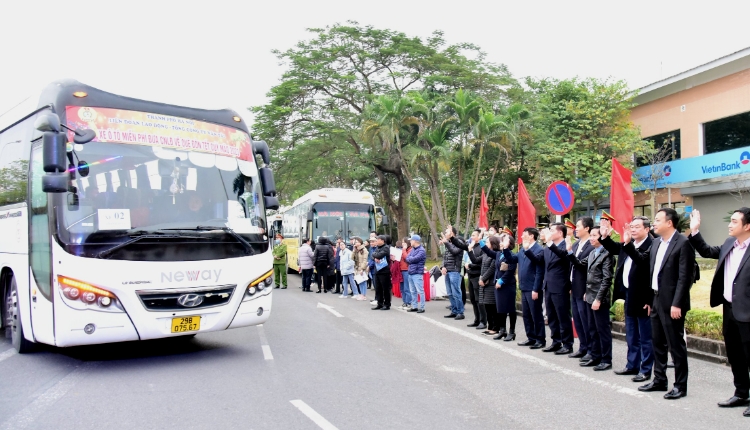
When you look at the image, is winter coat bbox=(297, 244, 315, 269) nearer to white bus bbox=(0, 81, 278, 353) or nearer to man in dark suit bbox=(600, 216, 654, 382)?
white bus bbox=(0, 81, 278, 353)

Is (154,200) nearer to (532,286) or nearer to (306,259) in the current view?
(532,286)

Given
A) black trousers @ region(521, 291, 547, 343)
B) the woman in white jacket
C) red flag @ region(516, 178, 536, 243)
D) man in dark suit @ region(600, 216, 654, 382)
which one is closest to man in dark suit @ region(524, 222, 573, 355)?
black trousers @ region(521, 291, 547, 343)

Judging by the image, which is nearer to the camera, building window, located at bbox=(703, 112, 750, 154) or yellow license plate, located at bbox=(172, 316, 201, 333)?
yellow license plate, located at bbox=(172, 316, 201, 333)

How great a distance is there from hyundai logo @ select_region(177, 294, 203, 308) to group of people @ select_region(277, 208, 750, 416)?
15.4 ft

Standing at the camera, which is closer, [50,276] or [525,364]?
[50,276]

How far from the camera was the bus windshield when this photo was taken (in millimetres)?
7020

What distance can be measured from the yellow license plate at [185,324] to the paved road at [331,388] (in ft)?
1.62

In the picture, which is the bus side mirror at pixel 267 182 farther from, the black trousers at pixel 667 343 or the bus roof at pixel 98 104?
the black trousers at pixel 667 343

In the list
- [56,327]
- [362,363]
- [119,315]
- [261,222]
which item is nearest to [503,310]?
[362,363]

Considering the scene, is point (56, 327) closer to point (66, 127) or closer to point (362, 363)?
point (66, 127)

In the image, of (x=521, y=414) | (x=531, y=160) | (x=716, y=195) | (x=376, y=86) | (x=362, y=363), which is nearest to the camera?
(x=521, y=414)

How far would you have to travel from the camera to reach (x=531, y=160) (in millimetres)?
27812

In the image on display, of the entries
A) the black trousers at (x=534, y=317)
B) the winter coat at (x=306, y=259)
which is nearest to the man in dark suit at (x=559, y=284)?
the black trousers at (x=534, y=317)

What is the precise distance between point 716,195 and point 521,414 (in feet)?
71.2
